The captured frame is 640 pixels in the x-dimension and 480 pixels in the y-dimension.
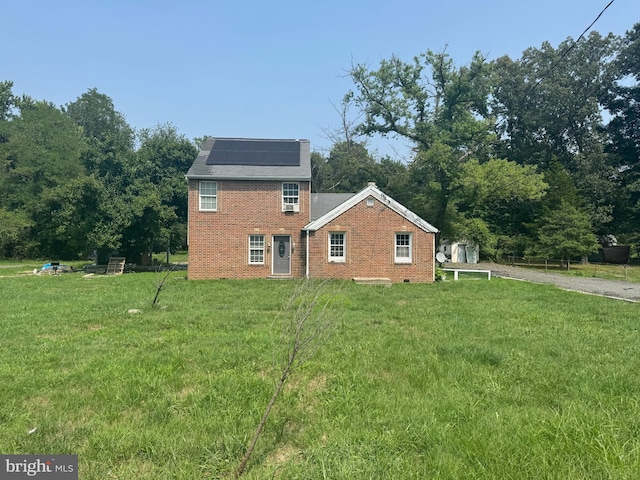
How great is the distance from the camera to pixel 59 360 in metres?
5.99

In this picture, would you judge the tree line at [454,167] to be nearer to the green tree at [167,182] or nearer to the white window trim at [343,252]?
Answer: the green tree at [167,182]

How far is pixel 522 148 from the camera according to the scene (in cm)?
4106

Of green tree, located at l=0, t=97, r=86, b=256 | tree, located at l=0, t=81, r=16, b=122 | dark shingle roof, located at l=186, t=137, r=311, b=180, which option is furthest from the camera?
tree, located at l=0, t=81, r=16, b=122

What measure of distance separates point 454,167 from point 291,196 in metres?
14.8

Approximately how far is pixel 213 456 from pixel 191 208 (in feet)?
53.2

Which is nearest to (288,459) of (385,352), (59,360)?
(385,352)

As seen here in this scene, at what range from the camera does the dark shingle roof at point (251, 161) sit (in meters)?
18.7

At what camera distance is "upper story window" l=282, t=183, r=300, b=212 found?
1894cm

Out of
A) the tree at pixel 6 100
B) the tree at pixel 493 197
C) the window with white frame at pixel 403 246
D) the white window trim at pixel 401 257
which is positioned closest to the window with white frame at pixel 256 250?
the white window trim at pixel 401 257

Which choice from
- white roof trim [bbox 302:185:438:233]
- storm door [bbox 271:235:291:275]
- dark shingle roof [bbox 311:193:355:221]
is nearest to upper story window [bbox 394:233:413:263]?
white roof trim [bbox 302:185:438:233]

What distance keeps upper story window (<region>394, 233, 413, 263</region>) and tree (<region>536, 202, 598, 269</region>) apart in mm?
14990

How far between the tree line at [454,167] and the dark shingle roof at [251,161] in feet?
22.4

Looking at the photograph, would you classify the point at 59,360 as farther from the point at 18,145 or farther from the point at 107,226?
the point at 18,145

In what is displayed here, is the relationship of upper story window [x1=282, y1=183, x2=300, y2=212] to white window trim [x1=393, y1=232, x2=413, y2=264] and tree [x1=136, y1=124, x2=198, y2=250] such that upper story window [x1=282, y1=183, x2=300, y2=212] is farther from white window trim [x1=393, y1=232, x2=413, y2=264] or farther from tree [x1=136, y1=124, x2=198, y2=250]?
tree [x1=136, y1=124, x2=198, y2=250]
